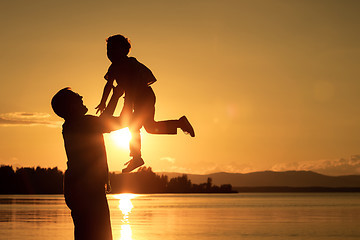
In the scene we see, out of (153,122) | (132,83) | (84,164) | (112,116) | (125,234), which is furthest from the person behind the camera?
(125,234)

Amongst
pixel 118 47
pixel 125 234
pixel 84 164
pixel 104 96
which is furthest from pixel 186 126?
pixel 125 234

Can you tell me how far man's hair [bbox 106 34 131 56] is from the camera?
8.27m

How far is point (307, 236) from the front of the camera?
5300 cm

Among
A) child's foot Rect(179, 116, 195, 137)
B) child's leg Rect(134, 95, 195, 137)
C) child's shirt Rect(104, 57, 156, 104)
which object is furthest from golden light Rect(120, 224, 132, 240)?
child's shirt Rect(104, 57, 156, 104)

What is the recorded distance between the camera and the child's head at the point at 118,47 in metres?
8.27

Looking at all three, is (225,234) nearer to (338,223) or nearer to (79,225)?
(338,223)

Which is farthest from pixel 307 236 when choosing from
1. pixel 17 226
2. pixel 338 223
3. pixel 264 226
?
pixel 17 226

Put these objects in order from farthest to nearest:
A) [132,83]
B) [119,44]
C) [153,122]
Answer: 1. [153,122]
2. [132,83]
3. [119,44]

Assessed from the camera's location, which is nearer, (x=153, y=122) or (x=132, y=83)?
(x=132, y=83)

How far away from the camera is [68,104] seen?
7309mm

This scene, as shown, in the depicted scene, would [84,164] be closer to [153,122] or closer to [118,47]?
[153,122]

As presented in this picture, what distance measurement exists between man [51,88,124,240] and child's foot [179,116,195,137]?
209cm

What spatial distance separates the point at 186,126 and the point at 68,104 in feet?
8.63

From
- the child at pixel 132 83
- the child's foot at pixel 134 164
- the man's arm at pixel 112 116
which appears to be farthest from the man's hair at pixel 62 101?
the child's foot at pixel 134 164
